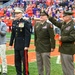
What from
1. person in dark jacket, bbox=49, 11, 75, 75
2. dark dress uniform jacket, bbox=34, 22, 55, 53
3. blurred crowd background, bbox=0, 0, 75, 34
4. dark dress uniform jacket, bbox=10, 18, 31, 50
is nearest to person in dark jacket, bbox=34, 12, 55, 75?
dark dress uniform jacket, bbox=34, 22, 55, 53

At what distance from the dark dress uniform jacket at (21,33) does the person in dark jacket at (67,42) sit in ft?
3.91

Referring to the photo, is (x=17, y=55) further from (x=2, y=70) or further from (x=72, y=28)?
(x=72, y=28)

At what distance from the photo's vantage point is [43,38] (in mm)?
8289

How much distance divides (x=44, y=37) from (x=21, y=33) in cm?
71

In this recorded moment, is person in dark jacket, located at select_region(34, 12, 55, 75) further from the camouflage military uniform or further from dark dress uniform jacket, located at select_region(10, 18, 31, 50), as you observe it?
dark dress uniform jacket, located at select_region(10, 18, 31, 50)

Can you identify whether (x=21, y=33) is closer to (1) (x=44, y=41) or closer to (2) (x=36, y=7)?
(1) (x=44, y=41)

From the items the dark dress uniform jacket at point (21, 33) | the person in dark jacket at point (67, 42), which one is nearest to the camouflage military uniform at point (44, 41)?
the dark dress uniform jacket at point (21, 33)

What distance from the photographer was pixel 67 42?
756 cm

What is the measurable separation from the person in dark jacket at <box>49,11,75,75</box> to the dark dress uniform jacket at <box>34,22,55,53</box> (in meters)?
0.60

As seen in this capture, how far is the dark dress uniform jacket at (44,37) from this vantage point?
323 inches

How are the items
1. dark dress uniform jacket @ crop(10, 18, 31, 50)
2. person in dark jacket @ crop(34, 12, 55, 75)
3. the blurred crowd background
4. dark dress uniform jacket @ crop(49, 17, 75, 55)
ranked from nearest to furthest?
dark dress uniform jacket @ crop(49, 17, 75, 55)
person in dark jacket @ crop(34, 12, 55, 75)
dark dress uniform jacket @ crop(10, 18, 31, 50)
the blurred crowd background

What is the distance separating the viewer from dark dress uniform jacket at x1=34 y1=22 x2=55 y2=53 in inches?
323

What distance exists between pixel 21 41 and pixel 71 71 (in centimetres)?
174

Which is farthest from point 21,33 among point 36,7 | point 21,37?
point 36,7
